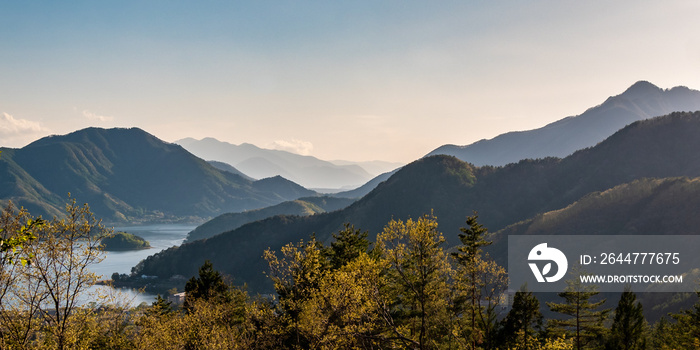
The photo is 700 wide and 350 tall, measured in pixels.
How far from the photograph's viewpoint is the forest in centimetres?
1894

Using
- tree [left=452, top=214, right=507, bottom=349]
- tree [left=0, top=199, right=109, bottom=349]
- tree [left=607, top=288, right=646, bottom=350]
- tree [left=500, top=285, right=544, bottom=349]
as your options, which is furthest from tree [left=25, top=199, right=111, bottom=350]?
tree [left=607, top=288, right=646, bottom=350]

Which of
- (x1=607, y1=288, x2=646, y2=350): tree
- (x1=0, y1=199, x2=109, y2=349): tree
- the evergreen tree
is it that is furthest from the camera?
(x1=607, y1=288, x2=646, y2=350): tree

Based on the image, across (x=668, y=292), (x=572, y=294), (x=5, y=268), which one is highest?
Answer: (x=5, y=268)

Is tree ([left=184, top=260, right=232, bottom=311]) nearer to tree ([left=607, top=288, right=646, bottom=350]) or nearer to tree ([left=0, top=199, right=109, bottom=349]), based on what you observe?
tree ([left=0, top=199, right=109, bottom=349])

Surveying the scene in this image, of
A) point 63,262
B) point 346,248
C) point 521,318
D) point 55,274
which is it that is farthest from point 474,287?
point 55,274

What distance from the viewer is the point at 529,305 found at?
159 ft

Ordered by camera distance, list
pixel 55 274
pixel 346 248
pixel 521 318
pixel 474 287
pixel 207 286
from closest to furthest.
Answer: pixel 55 274 → pixel 474 287 → pixel 521 318 → pixel 346 248 → pixel 207 286

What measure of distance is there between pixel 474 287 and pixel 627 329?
25852mm

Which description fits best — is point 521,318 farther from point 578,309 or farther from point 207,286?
point 207,286

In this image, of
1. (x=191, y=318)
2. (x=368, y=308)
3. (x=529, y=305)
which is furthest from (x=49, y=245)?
(x=529, y=305)

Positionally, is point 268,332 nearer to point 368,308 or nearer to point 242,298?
point 368,308

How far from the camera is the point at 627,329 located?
5009cm

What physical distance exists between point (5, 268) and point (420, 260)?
2017 centimetres

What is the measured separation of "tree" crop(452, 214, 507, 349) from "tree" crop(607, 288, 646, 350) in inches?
605
